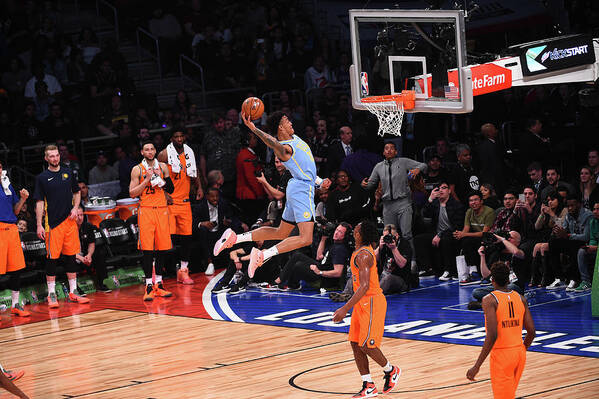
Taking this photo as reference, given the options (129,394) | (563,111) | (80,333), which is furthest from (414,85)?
(563,111)

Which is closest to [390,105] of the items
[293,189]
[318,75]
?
[293,189]

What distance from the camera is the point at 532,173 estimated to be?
1438 centimetres

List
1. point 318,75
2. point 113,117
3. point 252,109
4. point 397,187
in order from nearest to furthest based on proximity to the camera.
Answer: point 252,109, point 397,187, point 113,117, point 318,75

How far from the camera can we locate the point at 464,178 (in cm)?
1534

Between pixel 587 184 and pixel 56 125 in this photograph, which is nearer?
pixel 587 184

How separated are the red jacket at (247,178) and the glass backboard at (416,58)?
626 cm

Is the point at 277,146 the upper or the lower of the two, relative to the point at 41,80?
lower

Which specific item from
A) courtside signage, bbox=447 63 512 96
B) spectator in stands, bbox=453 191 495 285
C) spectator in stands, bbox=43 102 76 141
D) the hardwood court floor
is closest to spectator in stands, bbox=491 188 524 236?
spectator in stands, bbox=453 191 495 285

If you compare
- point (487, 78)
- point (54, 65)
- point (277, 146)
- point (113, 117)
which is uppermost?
point (54, 65)

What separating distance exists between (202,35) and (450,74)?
1178 cm

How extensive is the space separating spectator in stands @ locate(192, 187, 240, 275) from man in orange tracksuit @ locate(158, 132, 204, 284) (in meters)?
0.62

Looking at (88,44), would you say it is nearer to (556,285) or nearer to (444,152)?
(444,152)

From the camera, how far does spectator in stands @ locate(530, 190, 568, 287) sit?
13273 mm

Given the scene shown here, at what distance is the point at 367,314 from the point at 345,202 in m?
6.75
